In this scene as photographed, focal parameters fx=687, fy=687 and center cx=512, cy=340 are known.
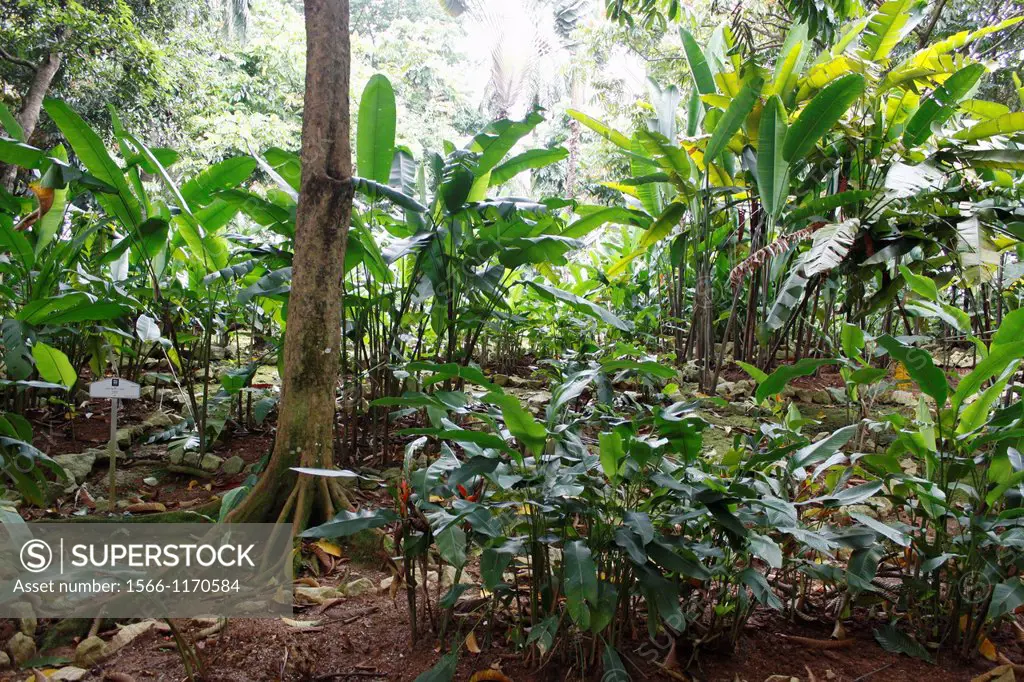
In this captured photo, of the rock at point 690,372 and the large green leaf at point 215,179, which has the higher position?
the large green leaf at point 215,179

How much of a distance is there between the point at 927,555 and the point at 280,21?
56.2ft

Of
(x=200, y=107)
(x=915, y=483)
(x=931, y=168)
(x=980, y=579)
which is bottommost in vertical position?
(x=980, y=579)

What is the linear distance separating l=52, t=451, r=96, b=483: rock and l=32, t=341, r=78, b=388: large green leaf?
38cm

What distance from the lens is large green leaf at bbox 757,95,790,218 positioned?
3164 millimetres

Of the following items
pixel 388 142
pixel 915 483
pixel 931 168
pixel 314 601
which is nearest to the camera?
pixel 915 483

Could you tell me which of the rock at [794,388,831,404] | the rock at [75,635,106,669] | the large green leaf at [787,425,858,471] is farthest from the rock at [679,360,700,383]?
the rock at [75,635,106,669]

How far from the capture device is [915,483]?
1.42 meters

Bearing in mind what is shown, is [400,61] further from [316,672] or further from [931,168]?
[316,672]

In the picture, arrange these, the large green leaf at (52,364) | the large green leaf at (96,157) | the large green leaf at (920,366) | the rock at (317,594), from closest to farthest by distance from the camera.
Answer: the large green leaf at (920,366) → the rock at (317,594) → the large green leaf at (96,157) → the large green leaf at (52,364)

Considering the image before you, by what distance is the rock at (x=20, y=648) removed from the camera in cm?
157

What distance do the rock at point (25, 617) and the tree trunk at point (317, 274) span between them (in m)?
0.60

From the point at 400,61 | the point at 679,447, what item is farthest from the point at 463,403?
the point at 400,61

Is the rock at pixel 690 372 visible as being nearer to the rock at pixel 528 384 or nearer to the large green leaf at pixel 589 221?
the rock at pixel 528 384

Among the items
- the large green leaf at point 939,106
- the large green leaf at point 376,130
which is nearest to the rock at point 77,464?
the large green leaf at point 376,130
